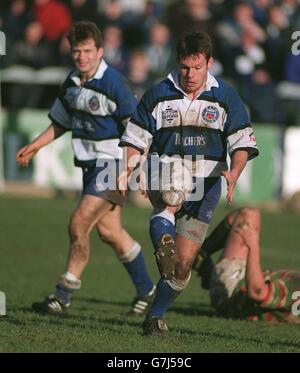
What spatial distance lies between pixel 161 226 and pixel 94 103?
6.59 feet

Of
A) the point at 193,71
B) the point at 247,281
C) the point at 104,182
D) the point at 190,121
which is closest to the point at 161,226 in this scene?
the point at 190,121

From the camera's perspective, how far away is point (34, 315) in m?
9.21

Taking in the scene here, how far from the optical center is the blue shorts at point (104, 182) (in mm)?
9930

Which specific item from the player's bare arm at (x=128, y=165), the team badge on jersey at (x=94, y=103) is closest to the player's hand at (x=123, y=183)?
the player's bare arm at (x=128, y=165)

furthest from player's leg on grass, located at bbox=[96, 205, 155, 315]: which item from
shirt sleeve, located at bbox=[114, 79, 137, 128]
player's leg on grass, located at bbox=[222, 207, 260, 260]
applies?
player's leg on grass, located at bbox=[222, 207, 260, 260]

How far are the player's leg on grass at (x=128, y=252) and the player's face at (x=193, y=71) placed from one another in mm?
2061

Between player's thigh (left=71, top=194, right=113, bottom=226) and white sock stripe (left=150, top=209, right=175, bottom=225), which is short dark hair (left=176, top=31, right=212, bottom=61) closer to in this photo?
white sock stripe (left=150, top=209, right=175, bottom=225)

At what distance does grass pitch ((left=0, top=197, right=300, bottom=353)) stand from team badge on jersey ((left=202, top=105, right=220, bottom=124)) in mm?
1541

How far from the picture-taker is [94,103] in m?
9.87

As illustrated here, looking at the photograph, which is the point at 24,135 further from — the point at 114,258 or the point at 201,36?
the point at 201,36

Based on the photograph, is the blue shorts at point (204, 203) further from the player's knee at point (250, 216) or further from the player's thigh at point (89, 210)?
Result: the player's thigh at point (89, 210)

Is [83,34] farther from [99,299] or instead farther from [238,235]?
[99,299]

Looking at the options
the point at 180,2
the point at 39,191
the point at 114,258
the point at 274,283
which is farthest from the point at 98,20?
the point at 274,283

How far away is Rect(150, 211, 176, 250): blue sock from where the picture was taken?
8.13 meters
